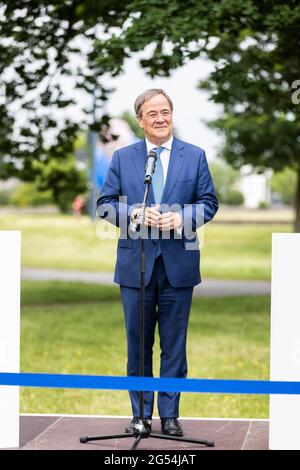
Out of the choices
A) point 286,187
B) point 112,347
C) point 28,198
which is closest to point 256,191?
point 286,187

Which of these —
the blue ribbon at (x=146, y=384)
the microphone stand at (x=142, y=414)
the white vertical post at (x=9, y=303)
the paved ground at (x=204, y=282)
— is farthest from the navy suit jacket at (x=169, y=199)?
the paved ground at (x=204, y=282)

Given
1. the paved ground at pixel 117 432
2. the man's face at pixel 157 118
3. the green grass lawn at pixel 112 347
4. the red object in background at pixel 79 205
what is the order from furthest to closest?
the red object in background at pixel 79 205
the green grass lawn at pixel 112 347
the paved ground at pixel 117 432
the man's face at pixel 157 118

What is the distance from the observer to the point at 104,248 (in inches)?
1345

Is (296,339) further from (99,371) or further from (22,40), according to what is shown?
(22,40)

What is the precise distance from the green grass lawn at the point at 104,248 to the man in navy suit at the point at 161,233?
51.6 ft

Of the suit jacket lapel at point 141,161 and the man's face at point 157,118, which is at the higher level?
the man's face at point 157,118

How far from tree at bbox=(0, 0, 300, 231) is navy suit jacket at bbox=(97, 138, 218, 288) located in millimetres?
4524

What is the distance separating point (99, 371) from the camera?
425 inches

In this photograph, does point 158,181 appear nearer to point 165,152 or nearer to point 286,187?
point 165,152

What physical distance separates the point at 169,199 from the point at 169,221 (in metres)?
0.31

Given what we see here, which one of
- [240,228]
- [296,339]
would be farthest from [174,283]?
[240,228]

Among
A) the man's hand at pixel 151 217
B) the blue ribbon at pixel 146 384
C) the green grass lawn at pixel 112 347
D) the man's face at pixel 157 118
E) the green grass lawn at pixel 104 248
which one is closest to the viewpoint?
the blue ribbon at pixel 146 384

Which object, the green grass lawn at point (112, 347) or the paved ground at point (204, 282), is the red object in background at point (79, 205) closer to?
the paved ground at point (204, 282)

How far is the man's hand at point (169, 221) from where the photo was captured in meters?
5.49
